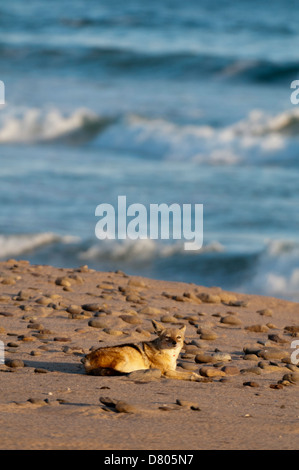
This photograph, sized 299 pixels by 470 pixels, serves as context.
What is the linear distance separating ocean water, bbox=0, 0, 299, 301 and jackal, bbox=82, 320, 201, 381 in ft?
15.0

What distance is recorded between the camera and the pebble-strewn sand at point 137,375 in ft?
12.7

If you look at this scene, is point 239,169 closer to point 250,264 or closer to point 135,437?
point 250,264

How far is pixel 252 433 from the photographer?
156 inches

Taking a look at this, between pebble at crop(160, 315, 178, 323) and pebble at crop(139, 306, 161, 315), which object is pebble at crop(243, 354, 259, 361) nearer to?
pebble at crop(160, 315, 178, 323)

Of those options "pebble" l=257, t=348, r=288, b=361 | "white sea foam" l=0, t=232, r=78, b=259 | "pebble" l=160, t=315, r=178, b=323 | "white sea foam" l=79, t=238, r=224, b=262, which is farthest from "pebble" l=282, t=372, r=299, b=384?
"white sea foam" l=0, t=232, r=78, b=259

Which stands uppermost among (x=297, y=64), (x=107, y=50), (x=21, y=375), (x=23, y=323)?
(x=107, y=50)

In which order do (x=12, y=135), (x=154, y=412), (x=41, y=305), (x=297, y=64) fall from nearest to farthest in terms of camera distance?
(x=154, y=412), (x=41, y=305), (x=12, y=135), (x=297, y=64)

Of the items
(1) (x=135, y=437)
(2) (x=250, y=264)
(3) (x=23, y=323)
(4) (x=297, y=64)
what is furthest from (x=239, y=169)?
(1) (x=135, y=437)

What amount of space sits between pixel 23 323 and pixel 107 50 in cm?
2158

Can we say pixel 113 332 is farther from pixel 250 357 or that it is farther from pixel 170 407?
pixel 170 407

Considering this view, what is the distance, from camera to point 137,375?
194 inches

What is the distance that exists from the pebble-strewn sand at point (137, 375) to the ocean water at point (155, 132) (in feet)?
6.86

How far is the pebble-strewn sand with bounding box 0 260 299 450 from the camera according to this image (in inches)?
152

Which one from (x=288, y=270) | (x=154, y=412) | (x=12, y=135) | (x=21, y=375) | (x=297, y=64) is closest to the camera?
(x=154, y=412)
